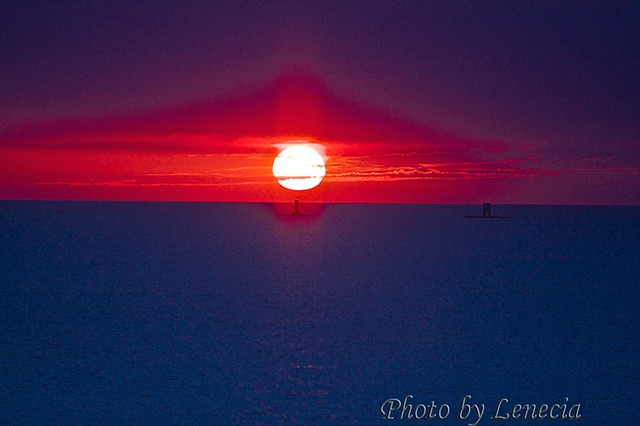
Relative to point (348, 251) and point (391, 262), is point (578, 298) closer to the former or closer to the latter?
point (391, 262)

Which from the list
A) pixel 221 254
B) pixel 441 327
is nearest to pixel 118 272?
pixel 221 254

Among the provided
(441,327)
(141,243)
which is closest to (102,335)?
(441,327)

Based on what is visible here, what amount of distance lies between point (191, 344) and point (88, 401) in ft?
33.6

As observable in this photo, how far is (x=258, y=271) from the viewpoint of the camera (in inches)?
3108

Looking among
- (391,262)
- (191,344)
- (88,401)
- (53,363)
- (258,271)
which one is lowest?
(88,401)

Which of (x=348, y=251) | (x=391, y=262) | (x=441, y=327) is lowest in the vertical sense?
(x=441, y=327)

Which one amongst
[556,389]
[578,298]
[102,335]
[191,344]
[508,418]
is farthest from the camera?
[578,298]

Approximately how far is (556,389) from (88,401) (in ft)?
63.0

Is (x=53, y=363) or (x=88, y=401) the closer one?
(x=88, y=401)

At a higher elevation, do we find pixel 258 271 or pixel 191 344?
pixel 258 271

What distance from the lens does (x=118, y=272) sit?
77.5 meters

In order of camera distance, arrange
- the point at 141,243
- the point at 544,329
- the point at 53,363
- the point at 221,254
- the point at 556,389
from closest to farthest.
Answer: the point at 556,389
the point at 53,363
the point at 544,329
the point at 221,254
the point at 141,243

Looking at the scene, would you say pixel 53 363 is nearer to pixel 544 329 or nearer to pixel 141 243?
pixel 544 329

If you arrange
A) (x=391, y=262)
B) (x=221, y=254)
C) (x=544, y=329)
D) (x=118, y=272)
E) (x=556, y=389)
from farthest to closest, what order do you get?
1. (x=221, y=254)
2. (x=391, y=262)
3. (x=118, y=272)
4. (x=544, y=329)
5. (x=556, y=389)
